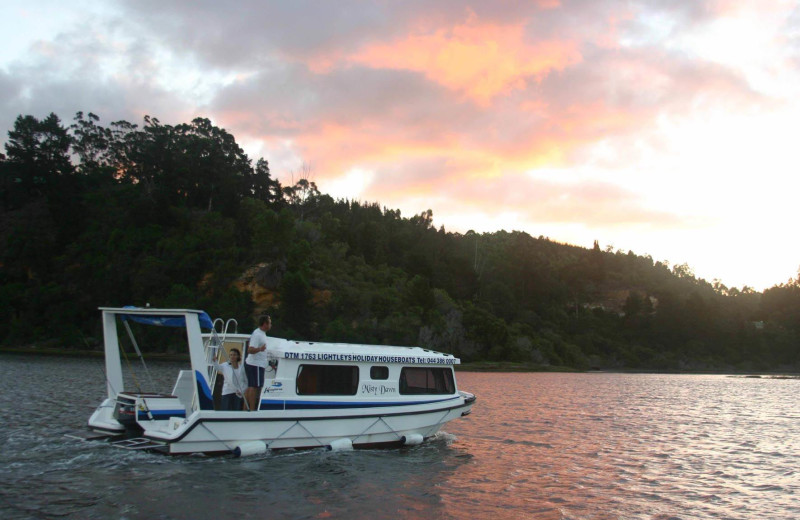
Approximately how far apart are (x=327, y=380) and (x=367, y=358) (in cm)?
142

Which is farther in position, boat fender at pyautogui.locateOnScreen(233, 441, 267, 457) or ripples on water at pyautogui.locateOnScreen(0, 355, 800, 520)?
boat fender at pyautogui.locateOnScreen(233, 441, 267, 457)

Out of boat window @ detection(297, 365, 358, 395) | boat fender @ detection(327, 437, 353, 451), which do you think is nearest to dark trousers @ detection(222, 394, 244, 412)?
boat window @ detection(297, 365, 358, 395)

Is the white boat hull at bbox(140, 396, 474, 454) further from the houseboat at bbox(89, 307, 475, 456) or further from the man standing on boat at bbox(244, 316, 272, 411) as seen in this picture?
the man standing on boat at bbox(244, 316, 272, 411)

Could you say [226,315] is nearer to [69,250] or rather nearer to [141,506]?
[69,250]

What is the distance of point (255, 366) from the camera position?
53.1 ft

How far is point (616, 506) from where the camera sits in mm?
14039

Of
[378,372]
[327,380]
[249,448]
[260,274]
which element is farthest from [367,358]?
[260,274]

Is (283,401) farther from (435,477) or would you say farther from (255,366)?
(435,477)

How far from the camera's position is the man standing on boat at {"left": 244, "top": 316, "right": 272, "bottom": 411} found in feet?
52.2

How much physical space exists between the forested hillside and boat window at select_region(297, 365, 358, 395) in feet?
178

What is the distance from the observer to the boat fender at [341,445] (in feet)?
56.6

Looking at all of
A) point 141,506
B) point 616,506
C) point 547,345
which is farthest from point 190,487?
point 547,345

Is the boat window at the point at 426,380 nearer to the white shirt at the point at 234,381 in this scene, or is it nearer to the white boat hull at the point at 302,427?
the white boat hull at the point at 302,427

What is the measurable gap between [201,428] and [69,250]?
88.2 metres
